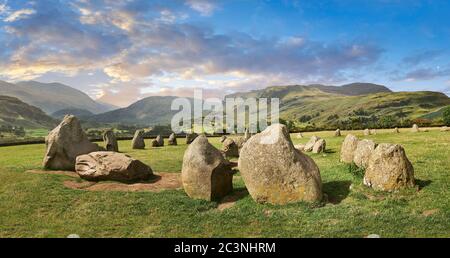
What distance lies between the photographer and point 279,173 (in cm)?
1767

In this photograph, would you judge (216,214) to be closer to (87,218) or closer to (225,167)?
(225,167)

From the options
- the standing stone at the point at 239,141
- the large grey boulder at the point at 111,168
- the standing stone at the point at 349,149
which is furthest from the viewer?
the standing stone at the point at 239,141

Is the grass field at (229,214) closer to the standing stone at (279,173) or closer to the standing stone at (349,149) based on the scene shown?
the standing stone at (279,173)

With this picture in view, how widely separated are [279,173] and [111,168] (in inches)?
501

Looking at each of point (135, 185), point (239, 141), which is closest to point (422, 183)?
point (135, 185)

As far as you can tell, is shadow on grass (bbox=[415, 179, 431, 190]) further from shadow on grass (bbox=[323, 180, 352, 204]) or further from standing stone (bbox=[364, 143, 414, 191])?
shadow on grass (bbox=[323, 180, 352, 204])

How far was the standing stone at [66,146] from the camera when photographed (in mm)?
29938

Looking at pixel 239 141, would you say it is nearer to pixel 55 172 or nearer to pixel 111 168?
pixel 111 168

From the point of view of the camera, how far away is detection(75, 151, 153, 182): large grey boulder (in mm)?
25031

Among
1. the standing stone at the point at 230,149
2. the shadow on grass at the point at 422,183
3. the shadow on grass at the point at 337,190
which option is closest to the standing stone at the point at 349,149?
the shadow on grass at the point at 337,190

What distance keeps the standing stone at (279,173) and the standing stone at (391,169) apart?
3440 mm
